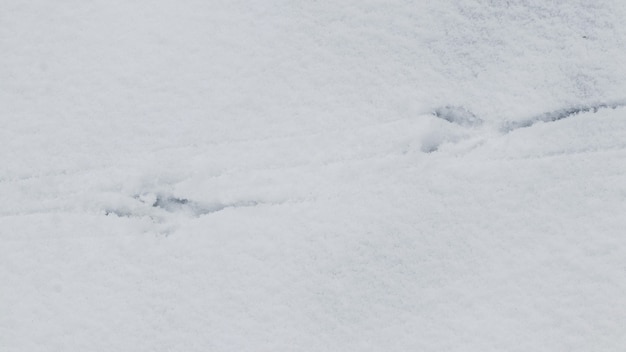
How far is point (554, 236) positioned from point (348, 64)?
55 centimetres

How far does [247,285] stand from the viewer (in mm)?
1206

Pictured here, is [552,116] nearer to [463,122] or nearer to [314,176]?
[463,122]

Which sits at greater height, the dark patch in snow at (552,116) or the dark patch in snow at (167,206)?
the dark patch in snow at (552,116)

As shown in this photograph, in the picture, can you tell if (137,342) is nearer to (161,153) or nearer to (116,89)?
(161,153)

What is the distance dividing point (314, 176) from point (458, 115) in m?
0.33

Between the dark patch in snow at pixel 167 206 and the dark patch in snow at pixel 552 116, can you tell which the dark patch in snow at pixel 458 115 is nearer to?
the dark patch in snow at pixel 552 116

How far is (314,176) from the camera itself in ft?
3.98

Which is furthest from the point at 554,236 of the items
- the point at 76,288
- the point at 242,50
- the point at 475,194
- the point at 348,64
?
the point at 76,288

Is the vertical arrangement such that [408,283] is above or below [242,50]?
below

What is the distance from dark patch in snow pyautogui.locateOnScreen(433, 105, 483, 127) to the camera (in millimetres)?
1207

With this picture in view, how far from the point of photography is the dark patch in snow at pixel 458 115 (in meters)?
1.21

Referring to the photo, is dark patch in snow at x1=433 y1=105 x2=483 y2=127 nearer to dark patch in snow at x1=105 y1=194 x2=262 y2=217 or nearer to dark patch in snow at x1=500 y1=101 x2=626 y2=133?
dark patch in snow at x1=500 y1=101 x2=626 y2=133

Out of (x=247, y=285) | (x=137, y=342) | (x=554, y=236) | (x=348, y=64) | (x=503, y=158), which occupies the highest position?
(x=348, y=64)

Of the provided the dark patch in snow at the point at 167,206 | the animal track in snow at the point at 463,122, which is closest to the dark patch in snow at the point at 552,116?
the animal track in snow at the point at 463,122
